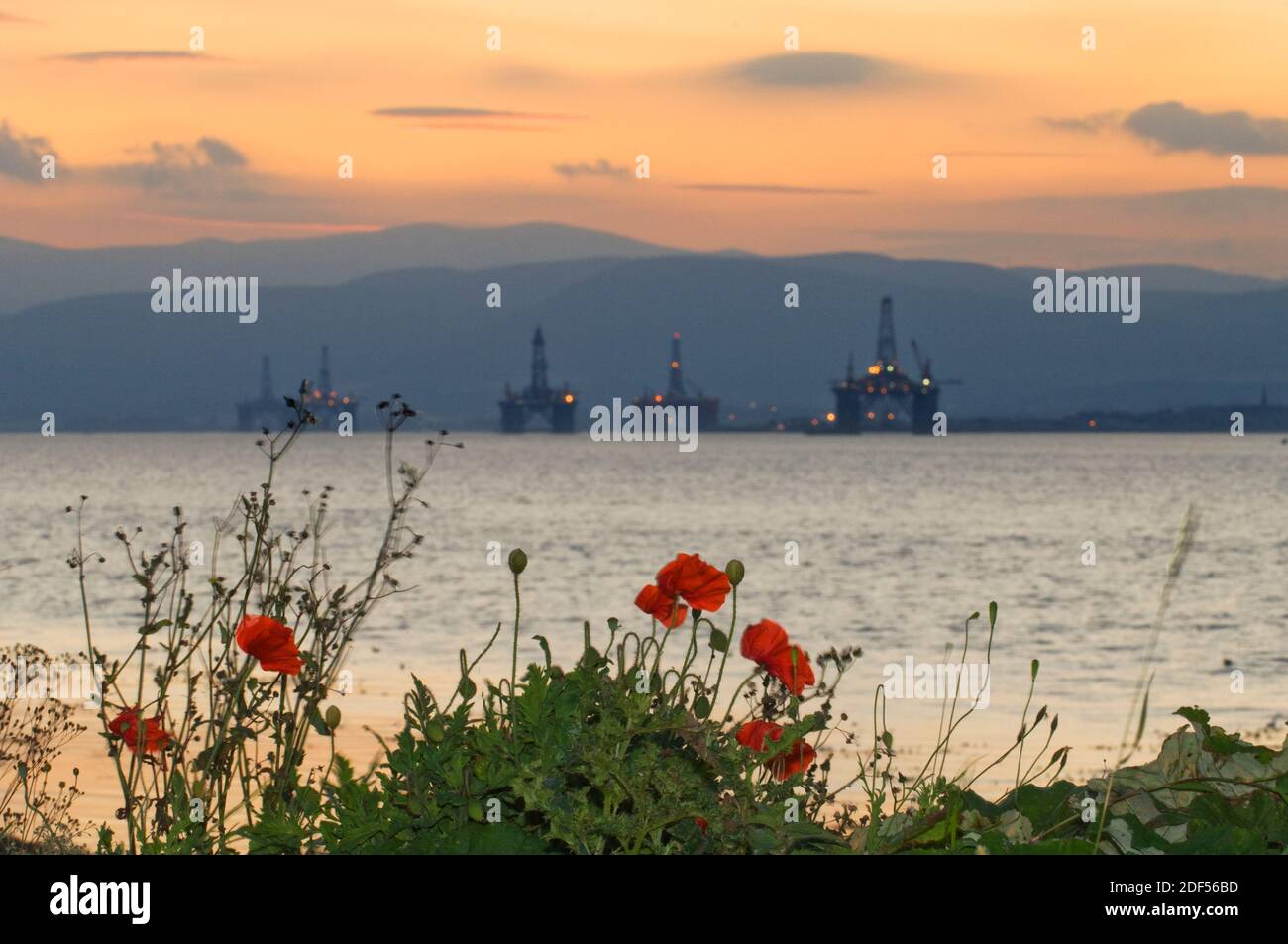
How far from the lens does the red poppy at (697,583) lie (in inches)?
119

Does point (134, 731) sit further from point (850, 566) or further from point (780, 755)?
point (850, 566)

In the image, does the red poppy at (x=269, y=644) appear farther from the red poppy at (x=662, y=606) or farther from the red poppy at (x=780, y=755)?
the red poppy at (x=780, y=755)

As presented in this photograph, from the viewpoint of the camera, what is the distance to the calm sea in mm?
26203

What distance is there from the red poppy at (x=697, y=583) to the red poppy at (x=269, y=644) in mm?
994

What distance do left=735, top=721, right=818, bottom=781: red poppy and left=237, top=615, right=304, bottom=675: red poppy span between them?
3.39 ft

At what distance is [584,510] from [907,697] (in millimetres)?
57988

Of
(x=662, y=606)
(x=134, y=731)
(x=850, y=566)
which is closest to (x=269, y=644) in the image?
(x=134, y=731)

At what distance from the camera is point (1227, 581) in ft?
161

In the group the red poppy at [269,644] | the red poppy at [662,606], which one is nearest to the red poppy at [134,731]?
the red poppy at [269,644]

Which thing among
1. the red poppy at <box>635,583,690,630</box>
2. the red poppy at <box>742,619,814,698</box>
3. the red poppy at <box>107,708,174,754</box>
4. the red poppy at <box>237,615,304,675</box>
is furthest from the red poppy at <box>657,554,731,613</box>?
the red poppy at <box>107,708,174,754</box>

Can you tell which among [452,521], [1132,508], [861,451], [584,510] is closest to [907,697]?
[452,521]

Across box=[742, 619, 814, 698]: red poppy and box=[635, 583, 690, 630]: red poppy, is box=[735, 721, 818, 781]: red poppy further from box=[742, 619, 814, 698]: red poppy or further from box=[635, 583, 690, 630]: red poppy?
box=[635, 583, 690, 630]: red poppy
